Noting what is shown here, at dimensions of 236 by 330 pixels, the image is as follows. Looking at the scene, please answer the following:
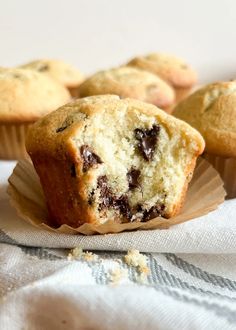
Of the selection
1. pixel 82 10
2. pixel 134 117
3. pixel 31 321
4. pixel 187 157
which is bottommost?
pixel 82 10

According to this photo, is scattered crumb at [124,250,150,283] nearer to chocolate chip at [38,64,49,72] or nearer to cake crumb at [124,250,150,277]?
cake crumb at [124,250,150,277]

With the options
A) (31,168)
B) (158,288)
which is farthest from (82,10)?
(158,288)

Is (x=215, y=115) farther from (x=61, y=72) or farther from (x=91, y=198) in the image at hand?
(x=61, y=72)

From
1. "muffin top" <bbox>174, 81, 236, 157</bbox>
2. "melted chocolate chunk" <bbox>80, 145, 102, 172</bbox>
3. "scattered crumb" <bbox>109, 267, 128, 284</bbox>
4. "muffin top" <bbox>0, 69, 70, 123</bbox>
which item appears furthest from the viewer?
"muffin top" <bbox>0, 69, 70, 123</bbox>

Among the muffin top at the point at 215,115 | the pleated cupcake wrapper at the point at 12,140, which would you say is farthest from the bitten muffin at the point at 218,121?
the pleated cupcake wrapper at the point at 12,140

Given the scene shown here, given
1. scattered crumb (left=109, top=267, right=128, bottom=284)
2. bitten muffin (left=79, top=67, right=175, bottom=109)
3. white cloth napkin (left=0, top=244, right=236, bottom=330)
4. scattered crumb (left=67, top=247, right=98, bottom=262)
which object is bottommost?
bitten muffin (left=79, top=67, right=175, bottom=109)

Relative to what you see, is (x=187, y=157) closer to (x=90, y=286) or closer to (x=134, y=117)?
(x=134, y=117)

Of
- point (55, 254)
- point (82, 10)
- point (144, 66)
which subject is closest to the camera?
point (55, 254)

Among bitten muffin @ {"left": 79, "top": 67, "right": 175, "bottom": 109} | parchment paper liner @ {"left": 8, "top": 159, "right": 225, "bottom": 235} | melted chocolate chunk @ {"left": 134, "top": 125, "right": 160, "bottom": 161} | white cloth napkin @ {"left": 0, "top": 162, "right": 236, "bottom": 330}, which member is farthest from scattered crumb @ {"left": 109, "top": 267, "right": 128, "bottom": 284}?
bitten muffin @ {"left": 79, "top": 67, "right": 175, "bottom": 109}
